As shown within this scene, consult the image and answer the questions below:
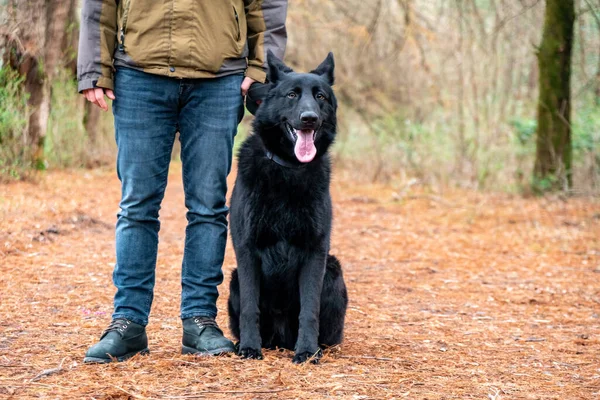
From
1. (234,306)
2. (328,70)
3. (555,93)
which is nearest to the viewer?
(234,306)

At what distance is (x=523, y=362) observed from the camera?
374cm

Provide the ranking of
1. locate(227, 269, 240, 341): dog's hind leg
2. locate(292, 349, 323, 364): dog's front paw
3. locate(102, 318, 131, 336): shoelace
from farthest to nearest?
locate(227, 269, 240, 341): dog's hind leg, locate(292, 349, 323, 364): dog's front paw, locate(102, 318, 131, 336): shoelace

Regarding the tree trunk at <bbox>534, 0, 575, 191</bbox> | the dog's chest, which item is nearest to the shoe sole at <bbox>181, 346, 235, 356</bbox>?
the dog's chest

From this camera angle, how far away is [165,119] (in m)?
3.37

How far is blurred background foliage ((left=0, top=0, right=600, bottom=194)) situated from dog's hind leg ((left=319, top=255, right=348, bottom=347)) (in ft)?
20.8

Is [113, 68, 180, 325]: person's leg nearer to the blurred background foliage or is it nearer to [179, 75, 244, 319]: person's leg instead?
[179, 75, 244, 319]: person's leg

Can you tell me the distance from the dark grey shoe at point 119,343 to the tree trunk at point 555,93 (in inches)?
309

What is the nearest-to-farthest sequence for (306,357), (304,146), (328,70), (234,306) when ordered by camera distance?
(306,357)
(304,146)
(234,306)
(328,70)

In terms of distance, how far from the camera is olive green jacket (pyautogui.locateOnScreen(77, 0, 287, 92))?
10.5 feet

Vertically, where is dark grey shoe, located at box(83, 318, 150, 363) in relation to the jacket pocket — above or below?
below

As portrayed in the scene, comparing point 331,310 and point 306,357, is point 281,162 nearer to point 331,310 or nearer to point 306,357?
point 331,310

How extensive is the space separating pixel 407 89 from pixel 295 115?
972 cm

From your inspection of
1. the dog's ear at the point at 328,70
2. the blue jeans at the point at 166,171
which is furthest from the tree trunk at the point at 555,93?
the blue jeans at the point at 166,171

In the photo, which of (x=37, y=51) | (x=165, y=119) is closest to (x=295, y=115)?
(x=165, y=119)
